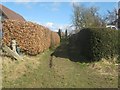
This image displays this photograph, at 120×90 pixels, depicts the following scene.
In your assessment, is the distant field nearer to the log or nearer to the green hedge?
the log

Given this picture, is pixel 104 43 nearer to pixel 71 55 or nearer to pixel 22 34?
pixel 71 55

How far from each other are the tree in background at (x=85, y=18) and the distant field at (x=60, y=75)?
1075 inches

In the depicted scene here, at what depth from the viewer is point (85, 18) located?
1779 inches

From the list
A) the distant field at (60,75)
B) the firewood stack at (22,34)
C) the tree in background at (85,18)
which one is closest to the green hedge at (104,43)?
the distant field at (60,75)

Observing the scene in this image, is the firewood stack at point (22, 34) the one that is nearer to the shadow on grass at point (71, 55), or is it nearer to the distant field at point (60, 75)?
the distant field at point (60, 75)

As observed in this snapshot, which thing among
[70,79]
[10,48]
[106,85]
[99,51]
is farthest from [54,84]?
[10,48]

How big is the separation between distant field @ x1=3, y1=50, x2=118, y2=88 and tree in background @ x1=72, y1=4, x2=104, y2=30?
2730cm

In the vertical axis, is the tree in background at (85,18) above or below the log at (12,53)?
above

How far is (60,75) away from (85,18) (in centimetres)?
3430

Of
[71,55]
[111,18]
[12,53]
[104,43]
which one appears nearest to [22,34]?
[12,53]

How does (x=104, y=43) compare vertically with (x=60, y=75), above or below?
above

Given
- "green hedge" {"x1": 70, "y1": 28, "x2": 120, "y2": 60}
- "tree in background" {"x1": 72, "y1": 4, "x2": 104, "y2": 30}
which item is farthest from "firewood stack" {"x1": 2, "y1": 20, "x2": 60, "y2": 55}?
"tree in background" {"x1": 72, "y1": 4, "x2": 104, "y2": 30}

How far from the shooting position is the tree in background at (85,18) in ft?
139

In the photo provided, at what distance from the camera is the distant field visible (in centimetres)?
998
